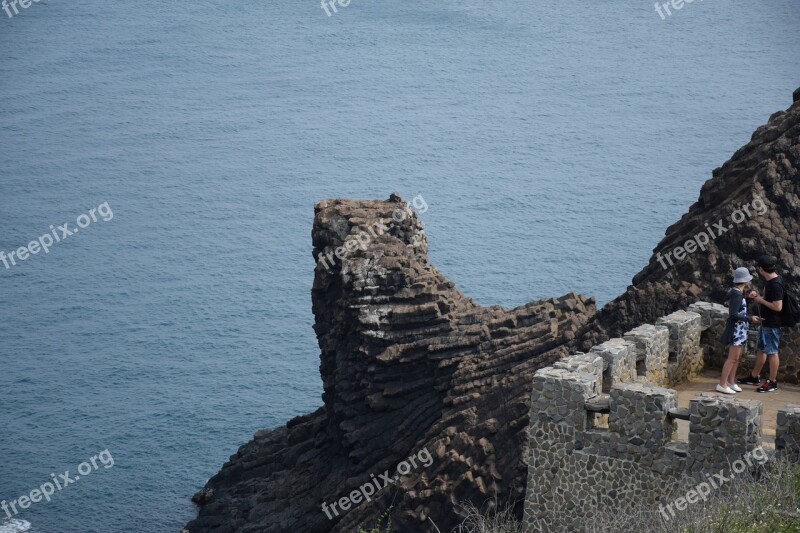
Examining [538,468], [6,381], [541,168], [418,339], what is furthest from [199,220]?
[538,468]

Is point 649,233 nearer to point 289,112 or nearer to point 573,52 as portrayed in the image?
point 573,52

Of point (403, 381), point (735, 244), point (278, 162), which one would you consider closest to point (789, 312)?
point (735, 244)

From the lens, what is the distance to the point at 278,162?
63875 millimetres

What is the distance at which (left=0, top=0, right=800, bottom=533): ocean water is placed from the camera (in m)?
55.9

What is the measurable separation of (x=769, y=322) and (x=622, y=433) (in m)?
4.07

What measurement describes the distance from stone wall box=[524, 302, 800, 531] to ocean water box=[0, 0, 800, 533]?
30.1 m

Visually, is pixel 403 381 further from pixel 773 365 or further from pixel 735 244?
pixel 773 365

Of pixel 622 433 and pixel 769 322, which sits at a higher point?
pixel 769 322

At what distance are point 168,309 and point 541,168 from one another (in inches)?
690

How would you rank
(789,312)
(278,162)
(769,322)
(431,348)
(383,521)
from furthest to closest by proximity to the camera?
(278,162), (431,348), (383,521), (769,322), (789,312)

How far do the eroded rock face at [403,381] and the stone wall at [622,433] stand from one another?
6.87m

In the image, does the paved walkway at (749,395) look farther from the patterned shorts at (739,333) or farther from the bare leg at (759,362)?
the patterned shorts at (739,333)

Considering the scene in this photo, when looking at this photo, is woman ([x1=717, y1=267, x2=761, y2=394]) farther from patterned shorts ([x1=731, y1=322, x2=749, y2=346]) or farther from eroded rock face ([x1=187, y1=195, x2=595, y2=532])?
eroded rock face ([x1=187, y1=195, x2=595, y2=532])

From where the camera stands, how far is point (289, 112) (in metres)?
64.6
